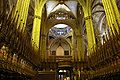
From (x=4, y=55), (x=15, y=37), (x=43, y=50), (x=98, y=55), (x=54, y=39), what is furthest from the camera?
(x=54, y=39)

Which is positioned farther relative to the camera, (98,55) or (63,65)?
(63,65)

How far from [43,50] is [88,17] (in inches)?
327

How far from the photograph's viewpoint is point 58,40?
35.4 m

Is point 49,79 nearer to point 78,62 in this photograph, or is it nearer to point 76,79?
point 76,79

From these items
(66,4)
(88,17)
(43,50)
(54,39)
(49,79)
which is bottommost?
(49,79)

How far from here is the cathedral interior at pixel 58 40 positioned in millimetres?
8316

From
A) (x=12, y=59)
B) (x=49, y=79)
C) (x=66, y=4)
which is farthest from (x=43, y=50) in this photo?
(x=12, y=59)

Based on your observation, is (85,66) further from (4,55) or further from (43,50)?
(4,55)

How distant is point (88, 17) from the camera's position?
61.5ft

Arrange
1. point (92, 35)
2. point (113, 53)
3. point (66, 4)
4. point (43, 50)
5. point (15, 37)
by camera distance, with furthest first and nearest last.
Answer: point (66, 4) → point (43, 50) → point (92, 35) → point (113, 53) → point (15, 37)

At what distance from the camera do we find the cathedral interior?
8.32 meters

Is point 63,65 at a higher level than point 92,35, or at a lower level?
lower

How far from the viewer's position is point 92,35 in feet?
58.4

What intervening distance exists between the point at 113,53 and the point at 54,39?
2521cm
